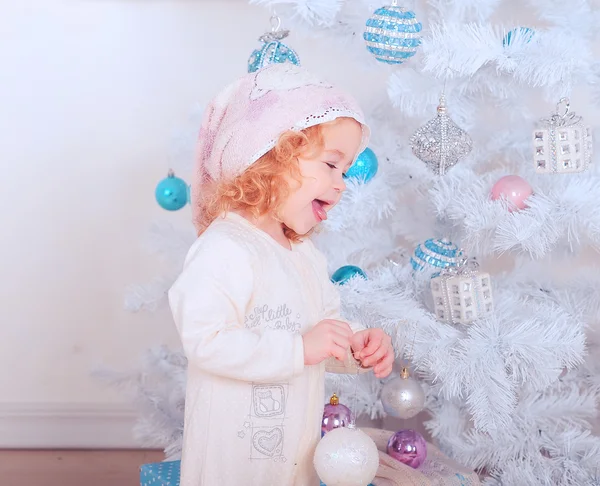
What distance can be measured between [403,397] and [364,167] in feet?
1.38

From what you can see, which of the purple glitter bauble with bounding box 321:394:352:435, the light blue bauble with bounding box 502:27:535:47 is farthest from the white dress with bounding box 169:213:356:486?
the light blue bauble with bounding box 502:27:535:47

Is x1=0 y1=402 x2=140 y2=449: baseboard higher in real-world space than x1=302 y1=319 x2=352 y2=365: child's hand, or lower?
lower

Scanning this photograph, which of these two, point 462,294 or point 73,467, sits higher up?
Answer: point 462,294

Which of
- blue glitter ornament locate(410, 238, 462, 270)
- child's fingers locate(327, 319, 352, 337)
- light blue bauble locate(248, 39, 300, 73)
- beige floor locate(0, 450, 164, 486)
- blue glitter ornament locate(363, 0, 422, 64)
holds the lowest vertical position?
beige floor locate(0, 450, 164, 486)

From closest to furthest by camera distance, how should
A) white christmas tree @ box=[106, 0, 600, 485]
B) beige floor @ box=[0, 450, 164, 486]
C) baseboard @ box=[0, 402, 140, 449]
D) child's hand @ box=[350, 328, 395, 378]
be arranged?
child's hand @ box=[350, 328, 395, 378]
white christmas tree @ box=[106, 0, 600, 485]
beige floor @ box=[0, 450, 164, 486]
baseboard @ box=[0, 402, 140, 449]

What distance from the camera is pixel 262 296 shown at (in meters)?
1.06

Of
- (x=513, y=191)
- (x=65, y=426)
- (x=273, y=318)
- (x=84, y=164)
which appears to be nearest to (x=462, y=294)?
(x=513, y=191)

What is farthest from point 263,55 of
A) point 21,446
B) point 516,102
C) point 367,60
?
point 21,446

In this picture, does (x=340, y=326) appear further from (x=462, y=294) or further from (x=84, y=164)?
(x=84, y=164)

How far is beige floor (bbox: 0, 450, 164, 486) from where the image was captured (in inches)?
71.3

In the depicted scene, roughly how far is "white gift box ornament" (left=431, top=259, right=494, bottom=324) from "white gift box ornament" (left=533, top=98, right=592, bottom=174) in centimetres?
21

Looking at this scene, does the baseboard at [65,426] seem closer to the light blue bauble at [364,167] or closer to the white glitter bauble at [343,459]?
the light blue bauble at [364,167]

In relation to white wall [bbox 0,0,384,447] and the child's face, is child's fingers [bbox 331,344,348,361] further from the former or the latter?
white wall [bbox 0,0,384,447]

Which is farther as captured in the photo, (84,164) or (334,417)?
(84,164)
